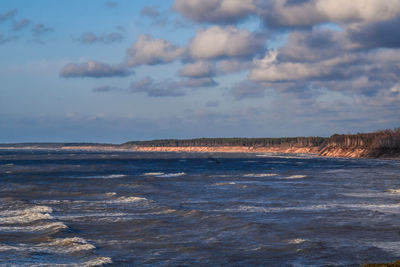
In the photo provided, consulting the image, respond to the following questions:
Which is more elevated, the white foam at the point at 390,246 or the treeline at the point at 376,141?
the treeline at the point at 376,141

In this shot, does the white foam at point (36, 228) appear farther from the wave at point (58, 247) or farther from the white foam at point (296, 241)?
the white foam at point (296, 241)

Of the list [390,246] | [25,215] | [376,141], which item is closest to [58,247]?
[25,215]

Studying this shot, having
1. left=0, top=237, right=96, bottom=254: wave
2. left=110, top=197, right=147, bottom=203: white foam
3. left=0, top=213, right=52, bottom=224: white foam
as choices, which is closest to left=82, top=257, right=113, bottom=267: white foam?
left=0, top=237, right=96, bottom=254: wave

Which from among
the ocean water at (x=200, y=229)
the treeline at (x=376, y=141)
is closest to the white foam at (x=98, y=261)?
the ocean water at (x=200, y=229)

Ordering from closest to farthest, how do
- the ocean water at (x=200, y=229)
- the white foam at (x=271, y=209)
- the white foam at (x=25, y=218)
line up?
the ocean water at (x=200, y=229) → the white foam at (x=25, y=218) → the white foam at (x=271, y=209)

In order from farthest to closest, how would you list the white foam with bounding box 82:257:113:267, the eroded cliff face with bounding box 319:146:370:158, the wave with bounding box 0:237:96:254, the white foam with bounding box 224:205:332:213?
1. the eroded cliff face with bounding box 319:146:370:158
2. the white foam with bounding box 224:205:332:213
3. the wave with bounding box 0:237:96:254
4. the white foam with bounding box 82:257:113:267

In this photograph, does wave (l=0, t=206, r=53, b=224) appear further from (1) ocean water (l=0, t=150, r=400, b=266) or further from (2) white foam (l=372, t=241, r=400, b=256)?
(2) white foam (l=372, t=241, r=400, b=256)

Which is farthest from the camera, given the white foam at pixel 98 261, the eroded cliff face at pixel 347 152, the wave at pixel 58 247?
the eroded cliff face at pixel 347 152

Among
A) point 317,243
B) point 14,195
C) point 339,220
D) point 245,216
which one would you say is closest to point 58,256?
point 317,243

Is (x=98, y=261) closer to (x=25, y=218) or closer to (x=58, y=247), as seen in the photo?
(x=58, y=247)

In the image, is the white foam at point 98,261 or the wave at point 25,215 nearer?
the white foam at point 98,261

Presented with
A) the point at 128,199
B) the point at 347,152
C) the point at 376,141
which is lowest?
the point at 128,199

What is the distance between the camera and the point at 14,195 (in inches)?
1551

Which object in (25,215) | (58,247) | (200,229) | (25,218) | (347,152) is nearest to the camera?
(58,247)
